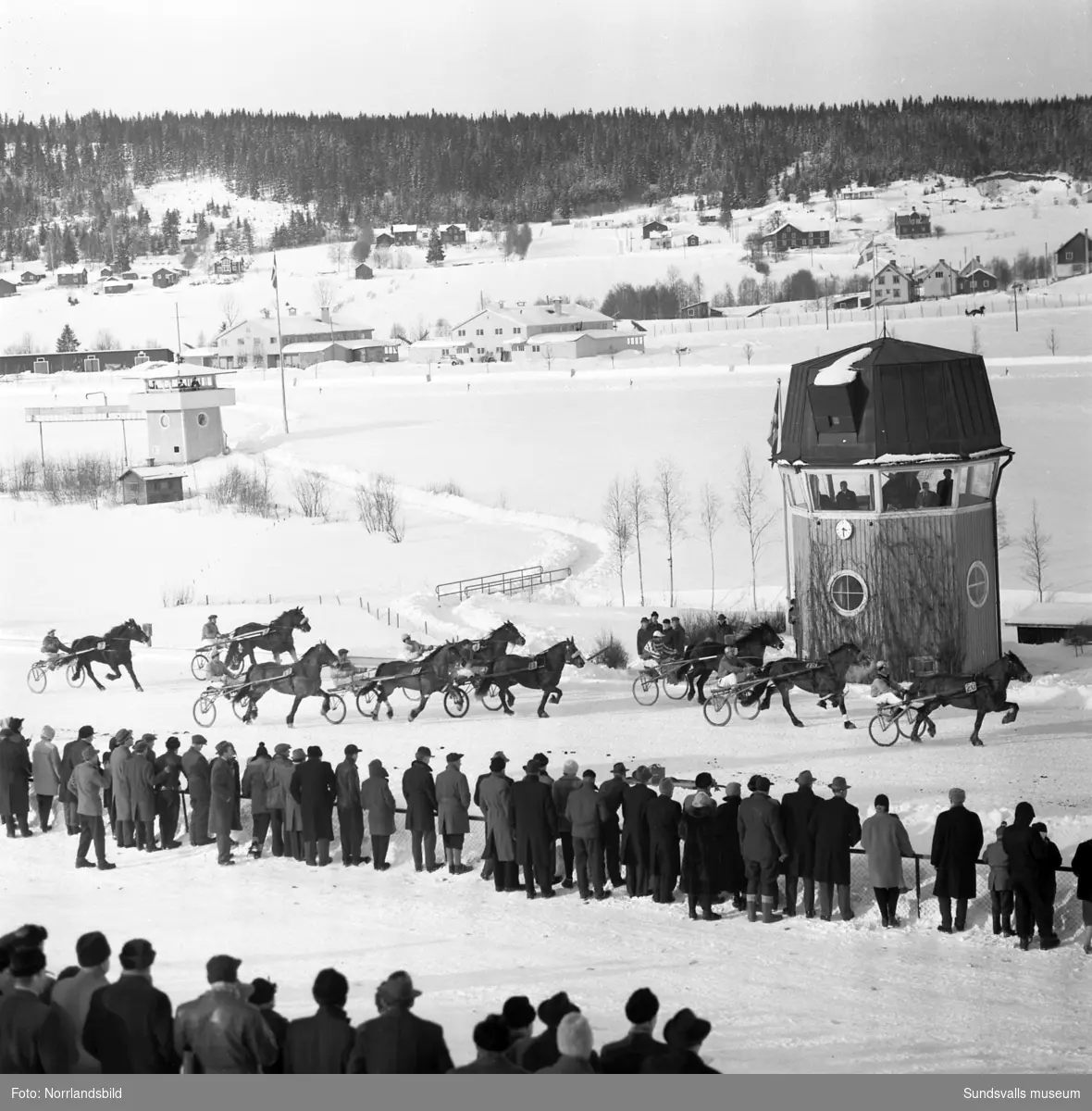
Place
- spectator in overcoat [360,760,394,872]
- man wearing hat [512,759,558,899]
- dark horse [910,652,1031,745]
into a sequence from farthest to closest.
Answer: dark horse [910,652,1031,745]
spectator in overcoat [360,760,394,872]
man wearing hat [512,759,558,899]

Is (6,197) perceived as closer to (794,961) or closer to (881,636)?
(881,636)

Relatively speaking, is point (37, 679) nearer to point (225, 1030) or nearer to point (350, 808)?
point (350, 808)

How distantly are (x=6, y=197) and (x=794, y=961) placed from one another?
152768 millimetres

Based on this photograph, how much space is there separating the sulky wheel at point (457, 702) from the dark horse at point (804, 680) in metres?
3.25

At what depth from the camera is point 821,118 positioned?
311 feet

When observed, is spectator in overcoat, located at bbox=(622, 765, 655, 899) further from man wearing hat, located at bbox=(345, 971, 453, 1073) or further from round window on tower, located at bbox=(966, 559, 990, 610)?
round window on tower, located at bbox=(966, 559, 990, 610)

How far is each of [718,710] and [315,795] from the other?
22.1 ft

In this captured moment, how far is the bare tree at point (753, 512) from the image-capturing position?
34.6 meters

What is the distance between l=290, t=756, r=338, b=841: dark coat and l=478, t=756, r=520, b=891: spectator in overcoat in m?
1.34

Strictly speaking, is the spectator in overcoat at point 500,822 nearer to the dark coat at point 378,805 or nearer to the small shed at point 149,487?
the dark coat at point 378,805

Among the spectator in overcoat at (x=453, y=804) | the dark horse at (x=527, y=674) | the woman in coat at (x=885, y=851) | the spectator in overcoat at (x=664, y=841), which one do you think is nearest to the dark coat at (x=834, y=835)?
the woman in coat at (x=885, y=851)

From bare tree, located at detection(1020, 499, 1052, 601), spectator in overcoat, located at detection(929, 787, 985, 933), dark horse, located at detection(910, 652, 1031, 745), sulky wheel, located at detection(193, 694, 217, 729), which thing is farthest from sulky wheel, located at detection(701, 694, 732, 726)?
bare tree, located at detection(1020, 499, 1052, 601)

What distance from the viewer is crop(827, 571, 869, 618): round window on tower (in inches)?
850
